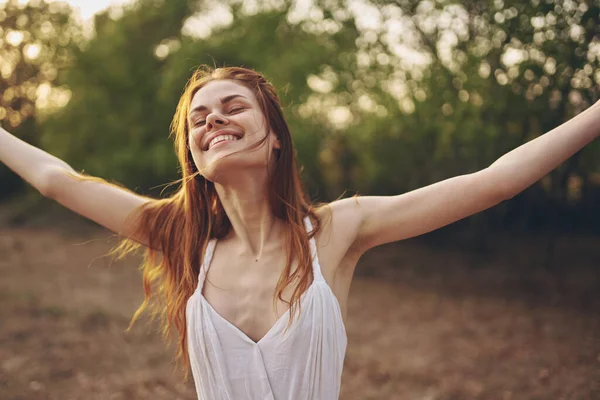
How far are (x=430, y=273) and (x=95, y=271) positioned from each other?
688 centimetres

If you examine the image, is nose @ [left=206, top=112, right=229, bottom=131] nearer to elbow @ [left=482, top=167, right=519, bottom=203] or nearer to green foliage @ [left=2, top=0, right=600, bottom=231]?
elbow @ [left=482, top=167, right=519, bottom=203]

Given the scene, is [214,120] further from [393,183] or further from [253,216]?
[393,183]

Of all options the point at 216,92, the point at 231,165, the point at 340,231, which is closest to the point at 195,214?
the point at 231,165

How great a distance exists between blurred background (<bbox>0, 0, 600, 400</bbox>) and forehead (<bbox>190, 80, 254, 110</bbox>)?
41.1 inches

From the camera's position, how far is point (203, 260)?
6.41ft

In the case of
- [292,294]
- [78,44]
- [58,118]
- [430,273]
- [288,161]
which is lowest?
[430,273]

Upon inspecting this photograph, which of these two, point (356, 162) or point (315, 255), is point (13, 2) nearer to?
point (356, 162)

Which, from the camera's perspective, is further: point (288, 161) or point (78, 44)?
point (78, 44)

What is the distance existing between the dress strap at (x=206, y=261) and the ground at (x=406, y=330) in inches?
36.9

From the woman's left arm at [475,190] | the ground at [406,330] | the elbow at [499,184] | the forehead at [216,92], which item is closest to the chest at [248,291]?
the woman's left arm at [475,190]

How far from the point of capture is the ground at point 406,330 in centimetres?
511

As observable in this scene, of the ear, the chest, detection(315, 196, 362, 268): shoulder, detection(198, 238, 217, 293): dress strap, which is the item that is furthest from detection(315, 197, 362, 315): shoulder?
detection(198, 238, 217, 293): dress strap

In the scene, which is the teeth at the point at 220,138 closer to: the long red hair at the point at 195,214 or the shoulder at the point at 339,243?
the long red hair at the point at 195,214

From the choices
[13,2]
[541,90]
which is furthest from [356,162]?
[13,2]
